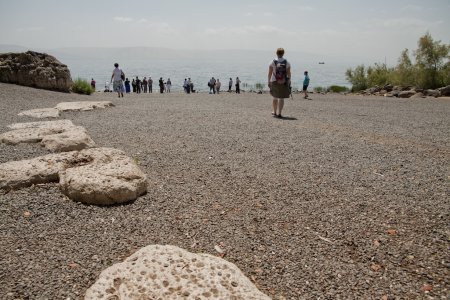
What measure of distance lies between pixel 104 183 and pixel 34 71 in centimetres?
1614

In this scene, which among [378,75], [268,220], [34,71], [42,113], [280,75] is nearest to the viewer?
[268,220]

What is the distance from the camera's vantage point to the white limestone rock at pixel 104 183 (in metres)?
4.39

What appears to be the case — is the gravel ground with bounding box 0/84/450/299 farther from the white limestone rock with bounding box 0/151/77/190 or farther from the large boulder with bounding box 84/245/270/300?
the large boulder with bounding box 84/245/270/300

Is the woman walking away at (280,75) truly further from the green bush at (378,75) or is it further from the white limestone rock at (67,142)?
the green bush at (378,75)

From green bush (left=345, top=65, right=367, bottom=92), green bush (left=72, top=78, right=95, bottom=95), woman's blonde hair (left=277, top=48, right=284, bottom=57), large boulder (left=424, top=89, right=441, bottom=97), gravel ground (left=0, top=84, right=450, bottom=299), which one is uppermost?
green bush (left=345, top=65, right=367, bottom=92)

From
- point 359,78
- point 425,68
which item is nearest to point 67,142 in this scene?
point 425,68

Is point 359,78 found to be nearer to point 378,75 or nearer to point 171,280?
point 378,75

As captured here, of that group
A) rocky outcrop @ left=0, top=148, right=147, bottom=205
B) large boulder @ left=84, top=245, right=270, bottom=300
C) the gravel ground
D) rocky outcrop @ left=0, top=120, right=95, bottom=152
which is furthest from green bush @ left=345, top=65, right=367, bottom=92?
large boulder @ left=84, top=245, right=270, bottom=300

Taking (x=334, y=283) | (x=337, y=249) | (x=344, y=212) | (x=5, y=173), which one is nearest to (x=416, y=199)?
(x=344, y=212)

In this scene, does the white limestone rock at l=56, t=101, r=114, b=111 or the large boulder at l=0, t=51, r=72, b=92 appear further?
the large boulder at l=0, t=51, r=72, b=92

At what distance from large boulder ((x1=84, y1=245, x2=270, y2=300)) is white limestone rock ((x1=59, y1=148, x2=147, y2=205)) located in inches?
64.9

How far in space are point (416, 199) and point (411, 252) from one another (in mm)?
1594

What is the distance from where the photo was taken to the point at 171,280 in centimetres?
266

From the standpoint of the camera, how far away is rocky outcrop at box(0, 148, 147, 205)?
14.5 feet
